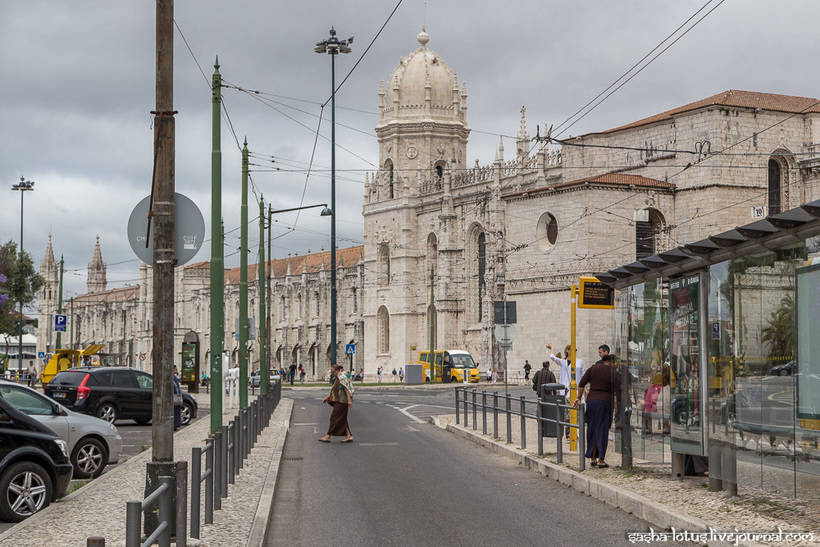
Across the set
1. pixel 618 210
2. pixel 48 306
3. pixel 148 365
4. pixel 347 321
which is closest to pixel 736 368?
pixel 618 210

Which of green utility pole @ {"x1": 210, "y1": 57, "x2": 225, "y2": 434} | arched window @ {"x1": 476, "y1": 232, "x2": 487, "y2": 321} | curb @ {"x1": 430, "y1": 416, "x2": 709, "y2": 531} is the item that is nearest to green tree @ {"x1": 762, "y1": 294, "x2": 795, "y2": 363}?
curb @ {"x1": 430, "y1": 416, "x2": 709, "y2": 531}

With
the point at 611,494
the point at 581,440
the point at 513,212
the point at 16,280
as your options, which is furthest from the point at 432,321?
the point at 611,494

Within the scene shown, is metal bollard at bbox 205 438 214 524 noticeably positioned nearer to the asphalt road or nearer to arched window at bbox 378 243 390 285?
the asphalt road

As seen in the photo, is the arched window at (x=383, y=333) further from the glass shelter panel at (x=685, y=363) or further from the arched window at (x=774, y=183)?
the glass shelter panel at (x=685, y=363)

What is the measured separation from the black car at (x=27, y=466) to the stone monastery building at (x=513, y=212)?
103 ft

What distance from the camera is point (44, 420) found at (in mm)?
15031

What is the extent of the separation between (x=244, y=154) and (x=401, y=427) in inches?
306

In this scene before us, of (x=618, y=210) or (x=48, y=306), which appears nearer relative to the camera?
(x=618, y=210)

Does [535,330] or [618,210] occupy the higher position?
[618,210]

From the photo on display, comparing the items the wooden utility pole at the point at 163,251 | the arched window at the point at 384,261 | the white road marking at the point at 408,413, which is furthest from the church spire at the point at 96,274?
the wooden utility pole at the point at 163,251

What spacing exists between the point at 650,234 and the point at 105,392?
36.5 meters

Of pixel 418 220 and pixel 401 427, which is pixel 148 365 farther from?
pixel 401 427

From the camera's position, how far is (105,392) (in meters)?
26.6

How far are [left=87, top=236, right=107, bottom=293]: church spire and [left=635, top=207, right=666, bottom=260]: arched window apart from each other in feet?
407
